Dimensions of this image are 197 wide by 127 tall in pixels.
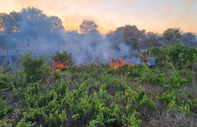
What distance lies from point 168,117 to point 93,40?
70.1 ft

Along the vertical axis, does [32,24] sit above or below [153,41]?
above

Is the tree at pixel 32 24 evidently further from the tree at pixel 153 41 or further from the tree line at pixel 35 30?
the tree at pixel 153 41

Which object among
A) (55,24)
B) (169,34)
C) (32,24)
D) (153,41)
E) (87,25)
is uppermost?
(87,25)

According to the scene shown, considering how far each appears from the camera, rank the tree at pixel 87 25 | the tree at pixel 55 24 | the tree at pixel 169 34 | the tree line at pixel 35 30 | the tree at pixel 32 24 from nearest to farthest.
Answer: the tree line at pixel 35 30, the tree at pixel 32 24, the tree at pixel 55 24, the tree at pixel 169 34, the tree at pixel 87 25

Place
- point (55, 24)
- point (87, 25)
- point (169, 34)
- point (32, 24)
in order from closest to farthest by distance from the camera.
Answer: point (32, 24) → point (55, 24) → point (169, 34) → point (87, 25)

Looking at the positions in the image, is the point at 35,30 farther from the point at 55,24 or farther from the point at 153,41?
the point at 153,41

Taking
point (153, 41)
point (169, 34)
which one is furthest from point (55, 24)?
point (169, 34)

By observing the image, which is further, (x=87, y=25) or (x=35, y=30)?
(x=87, y=25)

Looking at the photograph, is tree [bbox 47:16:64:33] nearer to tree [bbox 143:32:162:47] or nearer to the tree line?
the tree line

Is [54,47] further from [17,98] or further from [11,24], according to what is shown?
[17,98]

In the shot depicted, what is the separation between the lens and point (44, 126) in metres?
2.36

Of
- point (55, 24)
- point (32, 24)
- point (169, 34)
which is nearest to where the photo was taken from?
point (32, 24)

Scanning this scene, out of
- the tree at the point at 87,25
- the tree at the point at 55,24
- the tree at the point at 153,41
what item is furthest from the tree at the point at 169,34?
the tree at the point at 55,24

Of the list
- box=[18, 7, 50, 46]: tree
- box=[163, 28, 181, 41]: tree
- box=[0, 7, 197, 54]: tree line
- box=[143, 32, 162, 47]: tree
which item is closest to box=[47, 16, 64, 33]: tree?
box=[0, 7, 197, 54]: tree line
